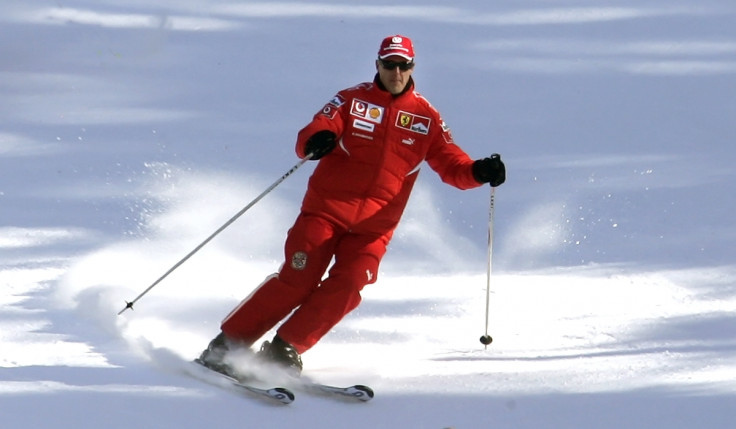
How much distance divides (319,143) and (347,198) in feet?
0.98

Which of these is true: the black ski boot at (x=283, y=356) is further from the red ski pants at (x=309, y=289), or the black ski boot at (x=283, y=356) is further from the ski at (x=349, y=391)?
the ski at (x=349, y=391)

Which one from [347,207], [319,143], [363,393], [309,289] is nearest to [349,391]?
[363,393]

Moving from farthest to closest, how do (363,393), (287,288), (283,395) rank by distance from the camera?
(287,288), (363,393), (283,395)

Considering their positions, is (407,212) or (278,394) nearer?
(278,394)

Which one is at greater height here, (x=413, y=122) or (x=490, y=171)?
(x=413, y=122)

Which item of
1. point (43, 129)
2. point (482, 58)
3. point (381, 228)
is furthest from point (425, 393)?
point (482, 58)

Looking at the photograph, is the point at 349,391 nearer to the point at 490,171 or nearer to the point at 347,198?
the point at 347,198

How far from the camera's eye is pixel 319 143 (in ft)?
18.8

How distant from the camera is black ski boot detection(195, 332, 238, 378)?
5.59 meters

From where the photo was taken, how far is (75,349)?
226 inches

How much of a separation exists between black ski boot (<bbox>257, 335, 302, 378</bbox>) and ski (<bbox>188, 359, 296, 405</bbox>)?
149 millimetres

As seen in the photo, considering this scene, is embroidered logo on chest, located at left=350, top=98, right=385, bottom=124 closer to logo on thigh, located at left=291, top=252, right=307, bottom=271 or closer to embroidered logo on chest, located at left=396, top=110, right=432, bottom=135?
embroidered logo on chest, located at left=396, top=110, right=432, bottom=135

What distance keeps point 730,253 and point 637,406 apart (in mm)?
3167

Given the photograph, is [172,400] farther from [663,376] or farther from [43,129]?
[43,129]
